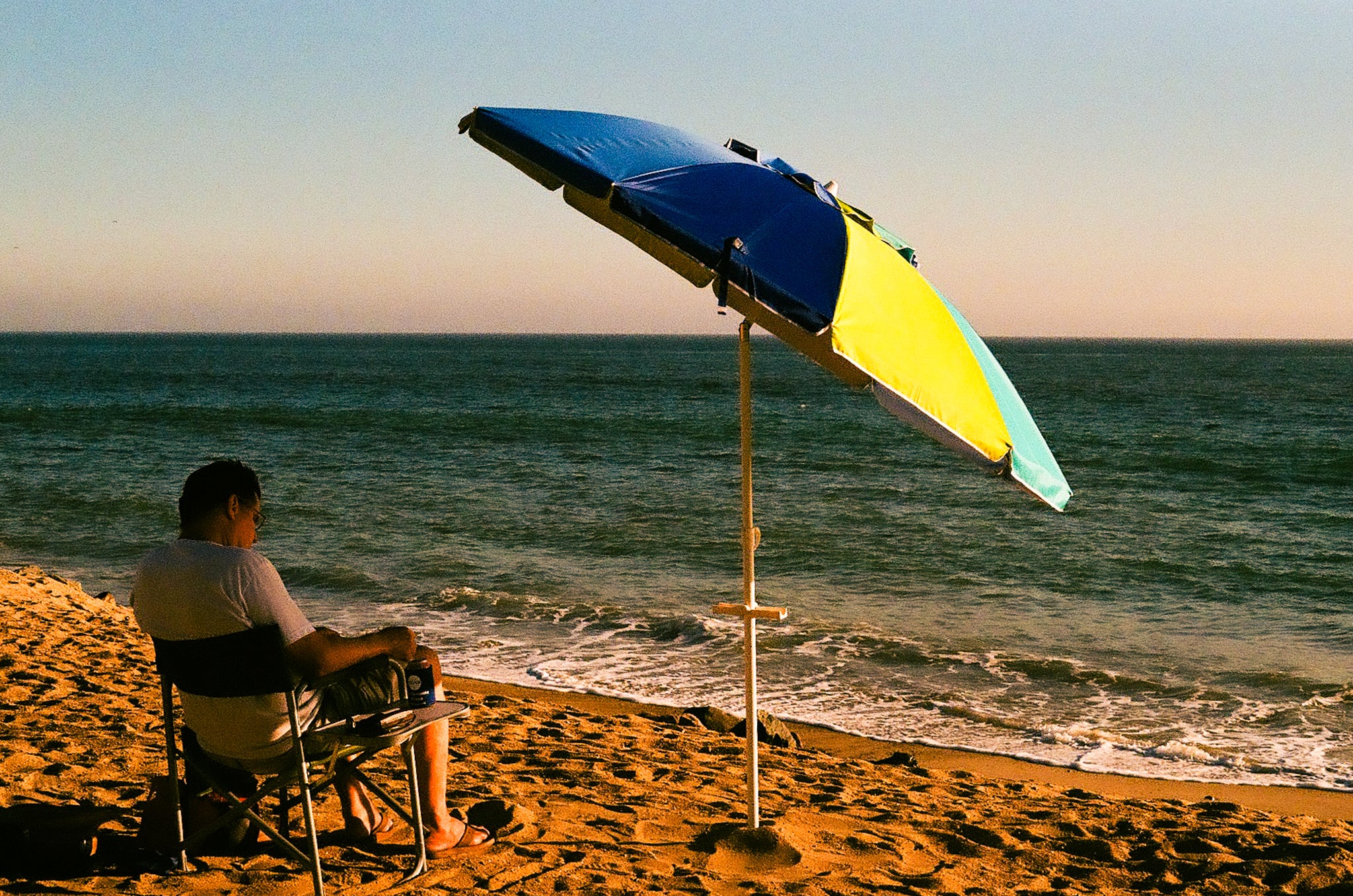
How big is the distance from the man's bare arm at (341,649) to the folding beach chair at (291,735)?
1.5 inches

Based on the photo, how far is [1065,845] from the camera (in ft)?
15.0

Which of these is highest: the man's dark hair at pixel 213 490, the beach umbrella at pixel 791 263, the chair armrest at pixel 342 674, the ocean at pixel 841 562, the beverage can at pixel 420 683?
the beach umbrella at pixel 791 263

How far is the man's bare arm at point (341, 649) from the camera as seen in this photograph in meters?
3.15

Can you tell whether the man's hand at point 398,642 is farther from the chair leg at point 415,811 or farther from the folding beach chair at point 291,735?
the chair leg at point 415,811


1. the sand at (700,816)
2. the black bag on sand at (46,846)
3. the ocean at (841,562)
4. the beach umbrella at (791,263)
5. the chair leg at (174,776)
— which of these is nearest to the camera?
the beach umbrella at (791,263)

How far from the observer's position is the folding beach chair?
10.3 ft

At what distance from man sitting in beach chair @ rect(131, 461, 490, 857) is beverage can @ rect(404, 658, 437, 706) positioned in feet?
0.09

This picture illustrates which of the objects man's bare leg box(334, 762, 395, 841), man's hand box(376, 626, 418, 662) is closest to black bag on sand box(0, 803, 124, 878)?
man's bare leg box(334, 762, 395, 841)

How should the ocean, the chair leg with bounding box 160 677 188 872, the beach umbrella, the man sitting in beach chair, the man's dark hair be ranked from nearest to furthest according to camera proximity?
the beach umbrella, the man sitting in beach chair, the man's dark hair, the chair leg with bounding box 160 677 188 872, the ocean

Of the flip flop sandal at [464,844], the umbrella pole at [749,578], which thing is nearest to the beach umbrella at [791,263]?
the umbrella pole at [749,578]

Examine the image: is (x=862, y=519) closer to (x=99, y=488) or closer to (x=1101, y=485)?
(x=1101, y=485)

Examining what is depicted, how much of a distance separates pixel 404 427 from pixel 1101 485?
19206 mm

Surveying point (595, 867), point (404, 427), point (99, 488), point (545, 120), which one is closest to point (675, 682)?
point (595, 867)

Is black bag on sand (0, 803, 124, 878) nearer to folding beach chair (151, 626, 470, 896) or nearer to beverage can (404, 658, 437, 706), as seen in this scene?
folding beach chair (151, 626, 470, 896)
